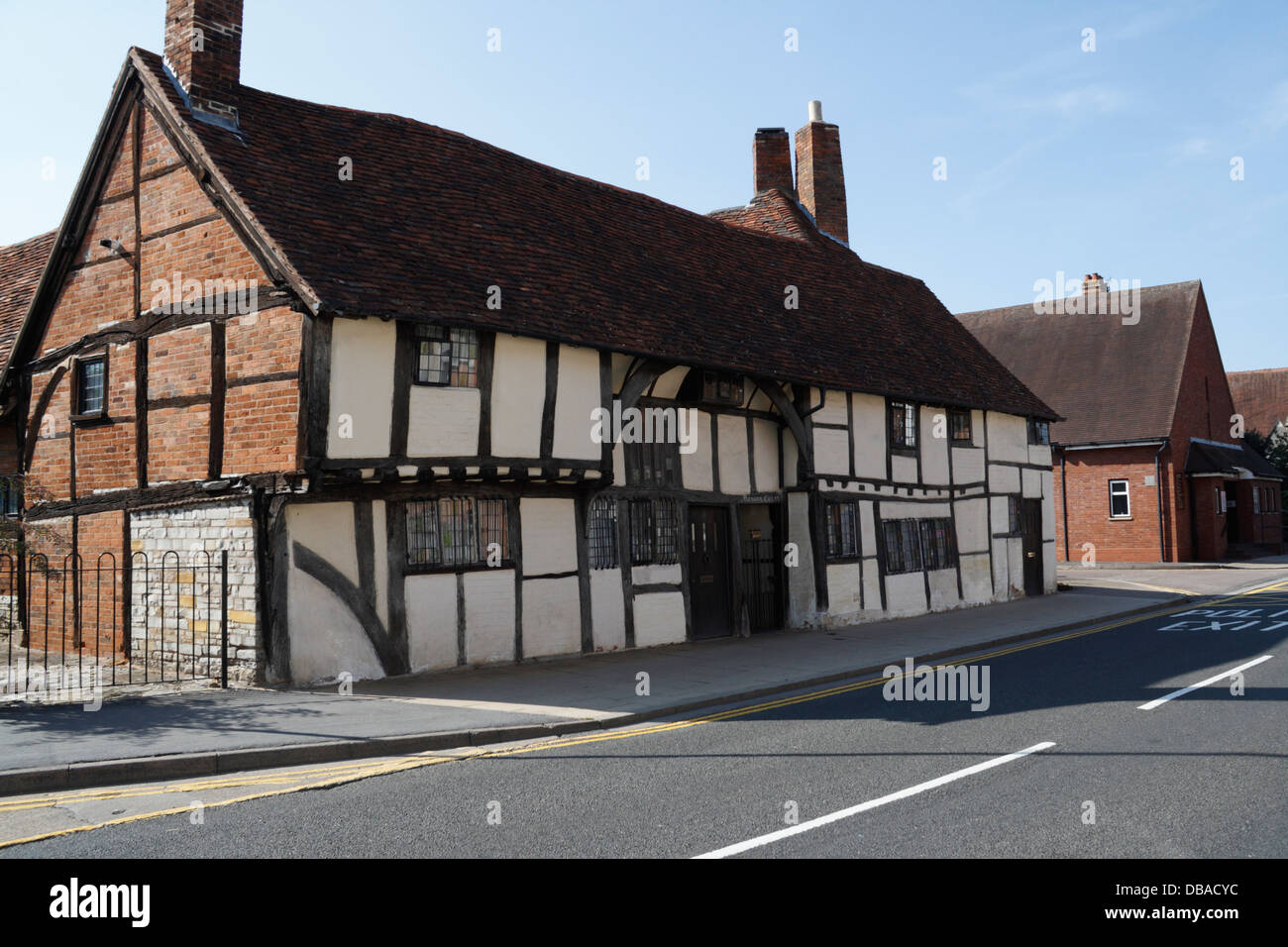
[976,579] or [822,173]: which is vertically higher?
[822,173]

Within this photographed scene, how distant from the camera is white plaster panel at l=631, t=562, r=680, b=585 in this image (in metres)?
14.9

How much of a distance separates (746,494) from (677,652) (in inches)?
146

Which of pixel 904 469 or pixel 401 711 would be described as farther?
pixel 904 469

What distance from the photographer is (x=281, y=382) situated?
11.2 m

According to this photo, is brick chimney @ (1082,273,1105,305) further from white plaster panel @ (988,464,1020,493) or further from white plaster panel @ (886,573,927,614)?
white plaster panel @ (886,573,927,614)

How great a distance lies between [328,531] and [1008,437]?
57.6 ft

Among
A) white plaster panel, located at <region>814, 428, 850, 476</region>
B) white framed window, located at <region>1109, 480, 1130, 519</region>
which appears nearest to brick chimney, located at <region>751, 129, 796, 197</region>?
white plaster panel, located at <region>814, 428, 850, 476</region>

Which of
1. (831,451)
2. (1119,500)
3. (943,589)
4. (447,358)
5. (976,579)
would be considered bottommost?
(943,589)

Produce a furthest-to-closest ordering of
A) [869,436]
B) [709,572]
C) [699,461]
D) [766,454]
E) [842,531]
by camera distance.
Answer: [869,436] → [842,531] → [766,454] → [709,572] → [699,461]

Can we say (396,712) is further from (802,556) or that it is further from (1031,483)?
(1031,483)

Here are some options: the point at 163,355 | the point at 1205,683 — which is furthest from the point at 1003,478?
the point at 163,355

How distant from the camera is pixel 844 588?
60.0 feet

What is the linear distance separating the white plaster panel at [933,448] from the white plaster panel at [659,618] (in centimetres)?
768

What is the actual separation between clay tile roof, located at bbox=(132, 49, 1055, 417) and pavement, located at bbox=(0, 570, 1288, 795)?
4.30 metres
